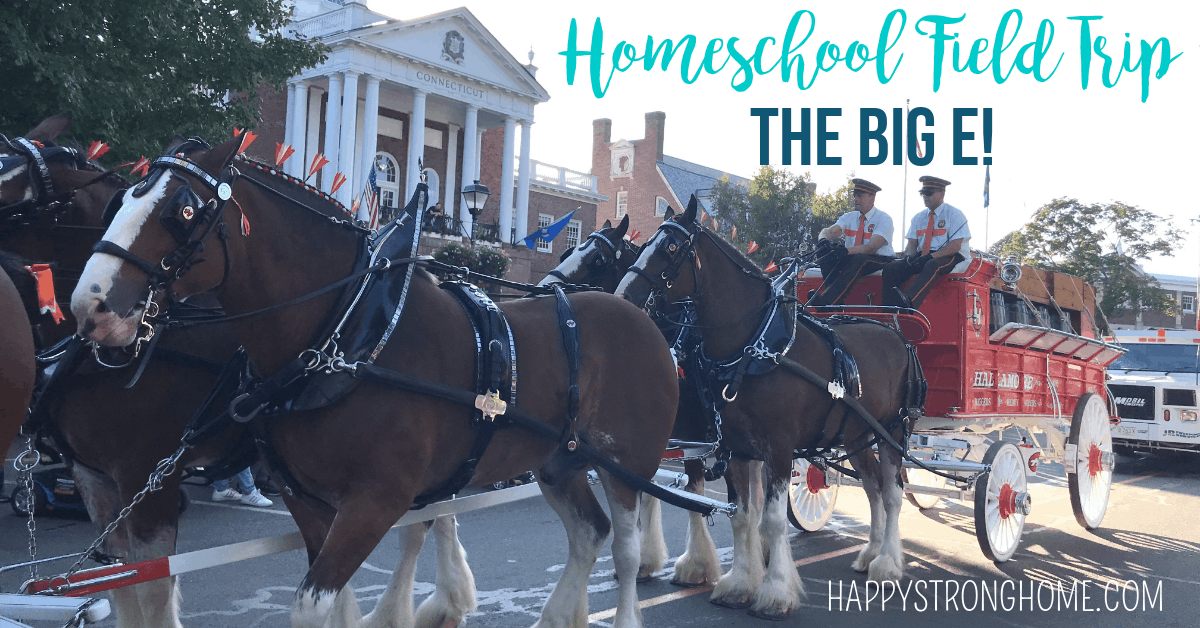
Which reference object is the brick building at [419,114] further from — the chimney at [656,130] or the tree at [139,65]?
the tree at [139,65]

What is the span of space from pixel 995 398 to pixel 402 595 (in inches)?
220

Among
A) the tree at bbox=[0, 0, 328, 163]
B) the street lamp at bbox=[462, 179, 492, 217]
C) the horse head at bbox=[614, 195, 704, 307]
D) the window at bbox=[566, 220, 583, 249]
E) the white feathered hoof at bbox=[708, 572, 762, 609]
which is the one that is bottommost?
the white feathered hoof at bbox=[708, 572, 762, 609]

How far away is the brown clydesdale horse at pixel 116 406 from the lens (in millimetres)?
3611

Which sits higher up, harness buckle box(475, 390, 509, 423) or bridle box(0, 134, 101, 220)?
bridle box(0, 134, 101, 220)

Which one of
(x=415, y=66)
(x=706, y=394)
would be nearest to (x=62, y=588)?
(x=706, y=394)

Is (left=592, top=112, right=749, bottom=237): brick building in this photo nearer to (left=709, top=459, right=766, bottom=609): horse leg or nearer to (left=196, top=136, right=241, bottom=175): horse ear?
(left=709, top=459, right=766, bottom=609): horse leg

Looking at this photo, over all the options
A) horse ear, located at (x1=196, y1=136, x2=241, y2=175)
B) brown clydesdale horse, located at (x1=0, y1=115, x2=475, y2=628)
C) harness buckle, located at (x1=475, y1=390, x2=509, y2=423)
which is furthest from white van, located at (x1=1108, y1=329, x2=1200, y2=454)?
horse ear, located at (x1=196, y1=136, x2=241, y2=175)

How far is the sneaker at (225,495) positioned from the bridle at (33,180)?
6608 mm

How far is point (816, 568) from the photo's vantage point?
6977 millimetres

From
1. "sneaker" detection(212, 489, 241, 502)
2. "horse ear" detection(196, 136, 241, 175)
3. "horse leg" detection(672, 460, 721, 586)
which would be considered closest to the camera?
"horse ear" detection(196, 136, 241, 175)

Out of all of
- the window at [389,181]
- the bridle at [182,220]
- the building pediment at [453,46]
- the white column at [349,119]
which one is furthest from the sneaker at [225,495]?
the window at [389,181]

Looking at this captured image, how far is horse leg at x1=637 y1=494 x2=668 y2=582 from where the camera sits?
6.49 meters

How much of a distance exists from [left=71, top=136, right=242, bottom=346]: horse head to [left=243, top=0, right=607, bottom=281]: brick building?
25505 millimetres

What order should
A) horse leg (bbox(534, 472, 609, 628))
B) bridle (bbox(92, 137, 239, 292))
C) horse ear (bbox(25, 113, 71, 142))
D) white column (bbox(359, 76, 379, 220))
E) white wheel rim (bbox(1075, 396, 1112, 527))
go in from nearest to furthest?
bridle (bbox(92, 137, 239, 292))
horse ear (bbox(25, 113, 71, 142))
horse leg (bbox(534, 472, 609, 628))
white wheel rim (bbox(1075, 396, 1112, 527))
white column (bbox(359, 76, 379, 220))
